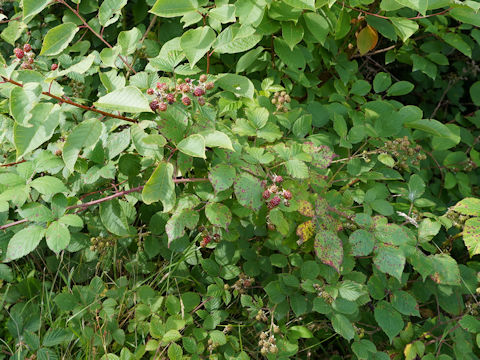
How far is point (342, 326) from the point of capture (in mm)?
1433

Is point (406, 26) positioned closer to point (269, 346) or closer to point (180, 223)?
point (180, 223)

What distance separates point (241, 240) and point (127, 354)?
0.55 metres

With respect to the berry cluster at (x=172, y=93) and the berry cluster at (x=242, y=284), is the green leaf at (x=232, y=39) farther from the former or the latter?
the berry cluster at (x=242, y=284)

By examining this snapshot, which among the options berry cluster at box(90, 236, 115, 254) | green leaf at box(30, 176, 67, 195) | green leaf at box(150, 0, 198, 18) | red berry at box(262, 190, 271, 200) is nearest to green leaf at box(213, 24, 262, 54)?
green leaf at box(150, 0, 198, 18)

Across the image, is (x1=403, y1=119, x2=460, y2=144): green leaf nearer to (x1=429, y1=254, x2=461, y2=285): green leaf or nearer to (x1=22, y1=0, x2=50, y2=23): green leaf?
(x1=429, y1=254, x2=461, y2=285): green leaf

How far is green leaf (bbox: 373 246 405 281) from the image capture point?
135 centimetres

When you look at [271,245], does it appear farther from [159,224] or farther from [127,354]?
[127,354]

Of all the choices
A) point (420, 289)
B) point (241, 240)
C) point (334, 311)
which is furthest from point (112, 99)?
point (420, 289)

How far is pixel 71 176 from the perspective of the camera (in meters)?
1.45

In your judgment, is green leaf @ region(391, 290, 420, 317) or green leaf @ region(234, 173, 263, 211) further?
Answer: green leaf @ region(391, 290, 420, 317)

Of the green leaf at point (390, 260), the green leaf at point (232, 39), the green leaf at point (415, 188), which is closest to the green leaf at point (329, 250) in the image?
the green leaf at point (390, 260)

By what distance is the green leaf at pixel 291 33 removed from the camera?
164 centimetres

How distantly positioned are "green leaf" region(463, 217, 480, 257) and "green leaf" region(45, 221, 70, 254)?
1225mm

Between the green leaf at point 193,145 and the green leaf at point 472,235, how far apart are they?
940mm
